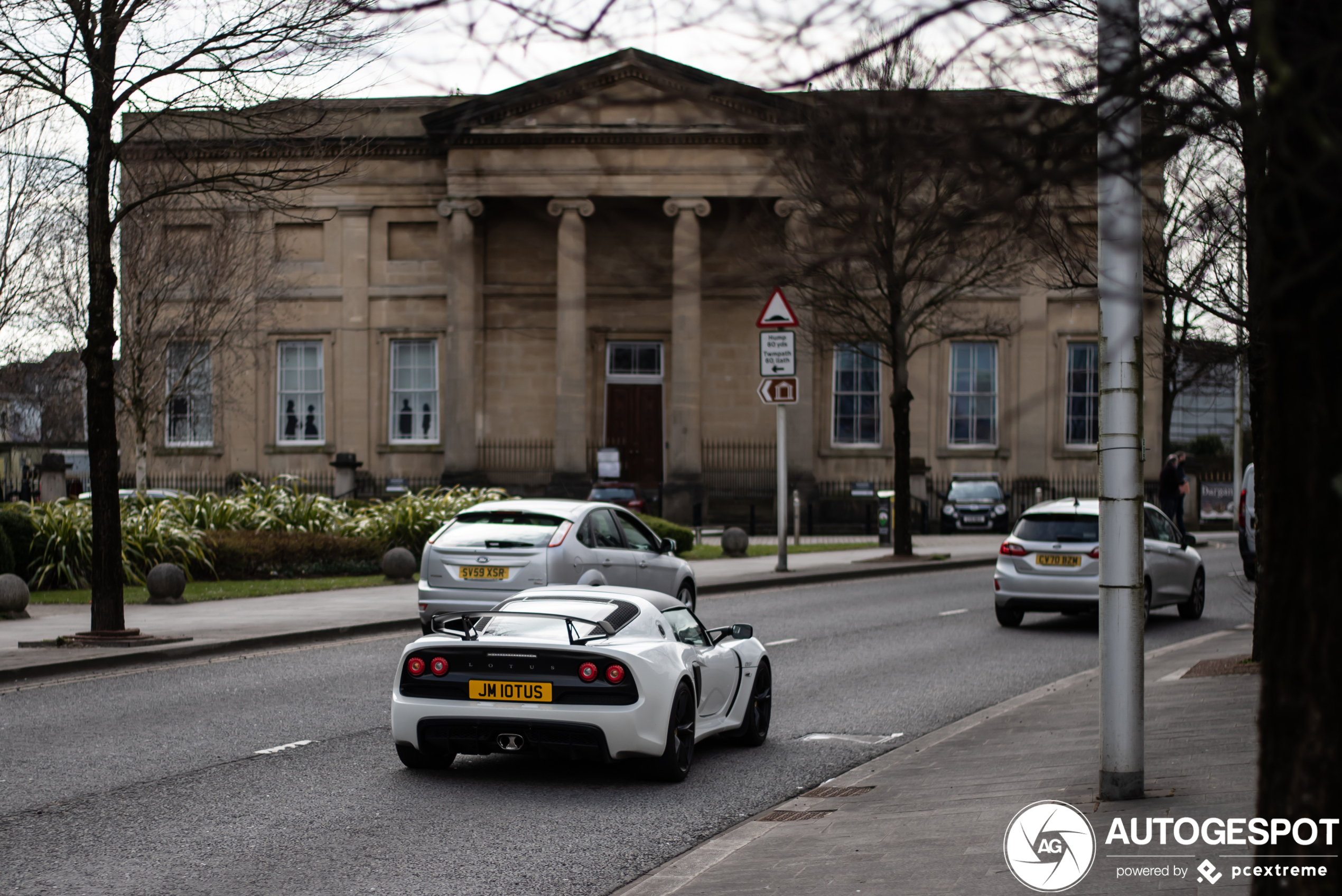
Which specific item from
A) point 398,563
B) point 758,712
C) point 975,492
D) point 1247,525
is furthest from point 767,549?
point 758,712

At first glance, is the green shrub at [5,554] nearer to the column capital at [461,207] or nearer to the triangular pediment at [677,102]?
the triangular pediment at [677,102]

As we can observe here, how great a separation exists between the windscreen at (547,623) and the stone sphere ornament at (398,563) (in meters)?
14.3

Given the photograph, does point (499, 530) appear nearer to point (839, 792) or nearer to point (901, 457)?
point (839, 792)

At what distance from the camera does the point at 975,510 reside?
40.3m

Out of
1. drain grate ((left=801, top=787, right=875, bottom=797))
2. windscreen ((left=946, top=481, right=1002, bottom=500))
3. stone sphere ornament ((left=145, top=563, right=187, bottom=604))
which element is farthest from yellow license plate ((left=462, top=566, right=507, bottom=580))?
windscreen ((left=946, top=481, right=1002, bottom=500))

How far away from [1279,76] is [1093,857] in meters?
4.44

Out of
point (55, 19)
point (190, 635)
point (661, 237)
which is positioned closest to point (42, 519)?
point (190, 635)

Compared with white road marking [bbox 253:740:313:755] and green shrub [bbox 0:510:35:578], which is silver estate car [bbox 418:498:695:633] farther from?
green shrub [bbox 0:510:35:578]

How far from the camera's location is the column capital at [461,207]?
41.6m

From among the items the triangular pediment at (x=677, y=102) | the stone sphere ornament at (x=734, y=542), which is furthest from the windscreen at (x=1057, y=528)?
the triangular pediment at (x=677, y=102)

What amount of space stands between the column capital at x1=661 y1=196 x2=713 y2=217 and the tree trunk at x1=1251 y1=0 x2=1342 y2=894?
38.6 meters

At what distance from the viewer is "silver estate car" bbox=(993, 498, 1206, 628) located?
17281 millimetres

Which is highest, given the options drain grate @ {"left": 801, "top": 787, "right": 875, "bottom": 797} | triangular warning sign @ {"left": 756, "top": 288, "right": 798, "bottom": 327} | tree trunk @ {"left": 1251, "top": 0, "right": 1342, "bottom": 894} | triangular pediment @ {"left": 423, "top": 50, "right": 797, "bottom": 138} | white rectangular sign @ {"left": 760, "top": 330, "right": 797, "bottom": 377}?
triangular warning sign @ {"left": 756, "top": 288, "right": 798, "bottom": 327}

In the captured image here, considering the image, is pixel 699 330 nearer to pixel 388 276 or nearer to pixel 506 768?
pixel 388 276
